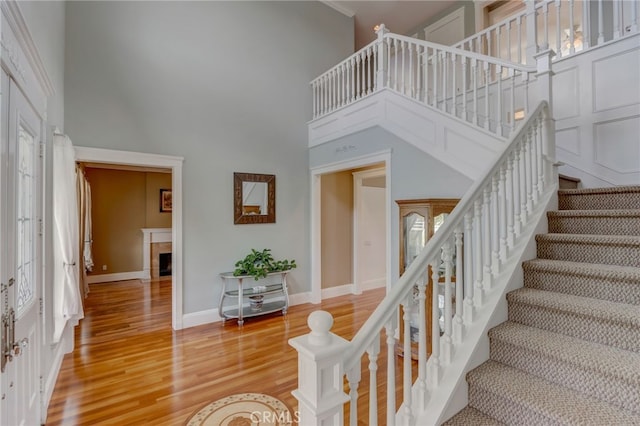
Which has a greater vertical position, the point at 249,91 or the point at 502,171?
the point at 249,91

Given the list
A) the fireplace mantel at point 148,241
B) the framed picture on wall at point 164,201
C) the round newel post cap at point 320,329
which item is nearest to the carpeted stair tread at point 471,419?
the round newel post cap at point 320,329

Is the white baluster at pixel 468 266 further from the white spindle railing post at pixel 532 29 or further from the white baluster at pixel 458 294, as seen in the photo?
the white spindle railing post at pixel 532 29

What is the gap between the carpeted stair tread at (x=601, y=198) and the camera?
2101mm

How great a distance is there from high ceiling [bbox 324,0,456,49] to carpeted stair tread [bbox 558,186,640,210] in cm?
450

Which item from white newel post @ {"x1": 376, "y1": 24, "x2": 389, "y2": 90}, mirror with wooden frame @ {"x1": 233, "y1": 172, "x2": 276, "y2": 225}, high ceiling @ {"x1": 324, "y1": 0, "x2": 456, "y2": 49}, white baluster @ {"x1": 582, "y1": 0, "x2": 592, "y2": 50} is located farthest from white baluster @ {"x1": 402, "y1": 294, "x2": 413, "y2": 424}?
high ceiling @ {"x1": 324, "y1": 0, "x2": 456, "y2": 49}

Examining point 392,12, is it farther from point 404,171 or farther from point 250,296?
point 250,296

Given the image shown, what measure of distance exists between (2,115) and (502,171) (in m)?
2.53

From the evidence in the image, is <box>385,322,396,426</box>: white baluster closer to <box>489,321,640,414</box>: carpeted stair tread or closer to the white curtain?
<box>489,321,640,414</box>: carpeted stair tread

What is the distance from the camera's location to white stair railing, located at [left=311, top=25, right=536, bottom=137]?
2.79 meters

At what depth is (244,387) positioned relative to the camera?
256 cm

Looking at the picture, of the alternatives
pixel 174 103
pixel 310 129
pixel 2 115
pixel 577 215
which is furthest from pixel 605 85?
pixel 174 103

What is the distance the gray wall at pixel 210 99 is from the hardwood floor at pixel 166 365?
67 centimetres

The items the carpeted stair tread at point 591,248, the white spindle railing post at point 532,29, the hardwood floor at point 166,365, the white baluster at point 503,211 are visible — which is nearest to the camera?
the carpeted stair tread at point 591,248

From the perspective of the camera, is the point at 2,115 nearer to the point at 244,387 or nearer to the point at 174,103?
the point at 244,387
